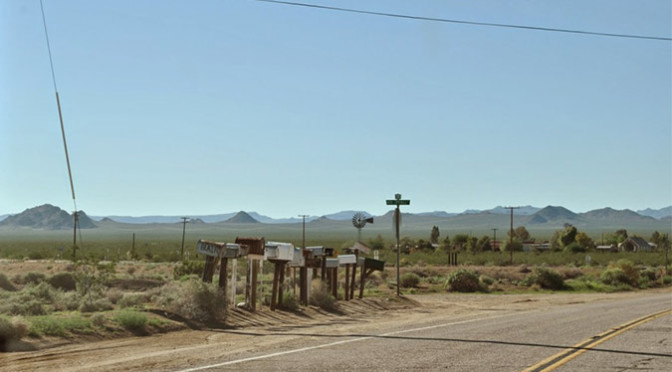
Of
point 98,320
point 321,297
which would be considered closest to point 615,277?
point 321,297

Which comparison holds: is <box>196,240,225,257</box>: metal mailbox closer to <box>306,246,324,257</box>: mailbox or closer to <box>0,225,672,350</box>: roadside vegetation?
<box>0,225,672,350</box>: roadside vegetation

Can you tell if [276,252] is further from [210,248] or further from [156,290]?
[156,290]

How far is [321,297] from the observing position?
27344 mm

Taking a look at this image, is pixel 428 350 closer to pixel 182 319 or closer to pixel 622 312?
pixel 182 319

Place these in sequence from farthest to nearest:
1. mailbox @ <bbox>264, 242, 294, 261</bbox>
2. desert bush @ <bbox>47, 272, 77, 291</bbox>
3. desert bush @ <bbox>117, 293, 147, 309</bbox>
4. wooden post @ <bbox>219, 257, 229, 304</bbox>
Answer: desert bush @ <bbox>47, 272, 77, 291</bbox> → mailbox @ <bbox>264, 242, 294, 261</bbox> → desert bush @ <bbox>117, 293, 147, 309</bbox> → wooden post @ <bbox>219, 257, 229, 304</bbox>

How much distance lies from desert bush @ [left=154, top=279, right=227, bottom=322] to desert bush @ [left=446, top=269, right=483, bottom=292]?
98.6ft

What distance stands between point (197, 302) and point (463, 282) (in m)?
31.1

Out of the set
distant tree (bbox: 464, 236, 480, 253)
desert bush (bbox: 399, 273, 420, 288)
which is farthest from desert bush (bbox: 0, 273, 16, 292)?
distant tree (bbox: 464, 236, 480, 253)

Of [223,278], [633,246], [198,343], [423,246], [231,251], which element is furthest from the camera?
[633,246]

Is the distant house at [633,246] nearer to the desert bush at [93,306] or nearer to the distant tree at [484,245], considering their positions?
the distant tree at [484,245]

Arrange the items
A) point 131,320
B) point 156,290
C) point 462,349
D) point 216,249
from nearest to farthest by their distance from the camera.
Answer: point 462,349 < point 131,320 < point 216,249 < point 156,290

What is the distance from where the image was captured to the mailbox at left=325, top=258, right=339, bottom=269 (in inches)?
1160

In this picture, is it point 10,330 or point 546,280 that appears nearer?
point 10,330

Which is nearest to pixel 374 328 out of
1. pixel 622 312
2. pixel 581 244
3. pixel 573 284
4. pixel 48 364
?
pixel 48 364
